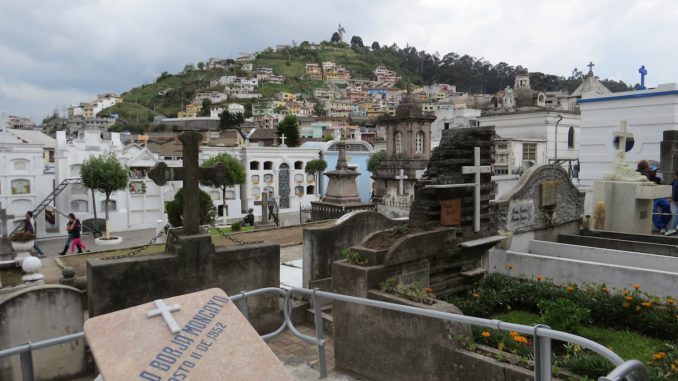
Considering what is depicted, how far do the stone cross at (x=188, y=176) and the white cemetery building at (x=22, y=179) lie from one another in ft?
92.1

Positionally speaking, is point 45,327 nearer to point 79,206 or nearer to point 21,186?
point 79,206

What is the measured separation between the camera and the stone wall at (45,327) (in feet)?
16.9

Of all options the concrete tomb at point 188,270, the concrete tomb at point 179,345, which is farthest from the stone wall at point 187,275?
the concrete tomb at point 179,345

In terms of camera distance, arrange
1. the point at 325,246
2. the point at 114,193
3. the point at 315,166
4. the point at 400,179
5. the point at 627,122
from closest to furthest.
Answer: the point at 325,246 → the point at 627,122 → the point at 400,179 → the point at 114,193 → the point at 315,166

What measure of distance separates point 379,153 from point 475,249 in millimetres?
40069

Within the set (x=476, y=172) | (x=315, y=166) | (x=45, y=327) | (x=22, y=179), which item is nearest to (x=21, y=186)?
(x=22, y=179)

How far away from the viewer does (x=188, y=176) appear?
252 inches

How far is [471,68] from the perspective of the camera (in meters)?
164

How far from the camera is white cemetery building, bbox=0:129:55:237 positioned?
95.5 ft

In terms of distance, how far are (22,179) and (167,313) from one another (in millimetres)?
32753

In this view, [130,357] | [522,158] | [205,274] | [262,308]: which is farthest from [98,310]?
[522,158]

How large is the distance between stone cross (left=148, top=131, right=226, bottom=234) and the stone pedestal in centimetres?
892

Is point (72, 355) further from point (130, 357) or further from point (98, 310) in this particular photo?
point (130, 357)

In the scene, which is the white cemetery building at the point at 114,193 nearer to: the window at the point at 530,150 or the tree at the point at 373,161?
the tree at the point at 373,161
